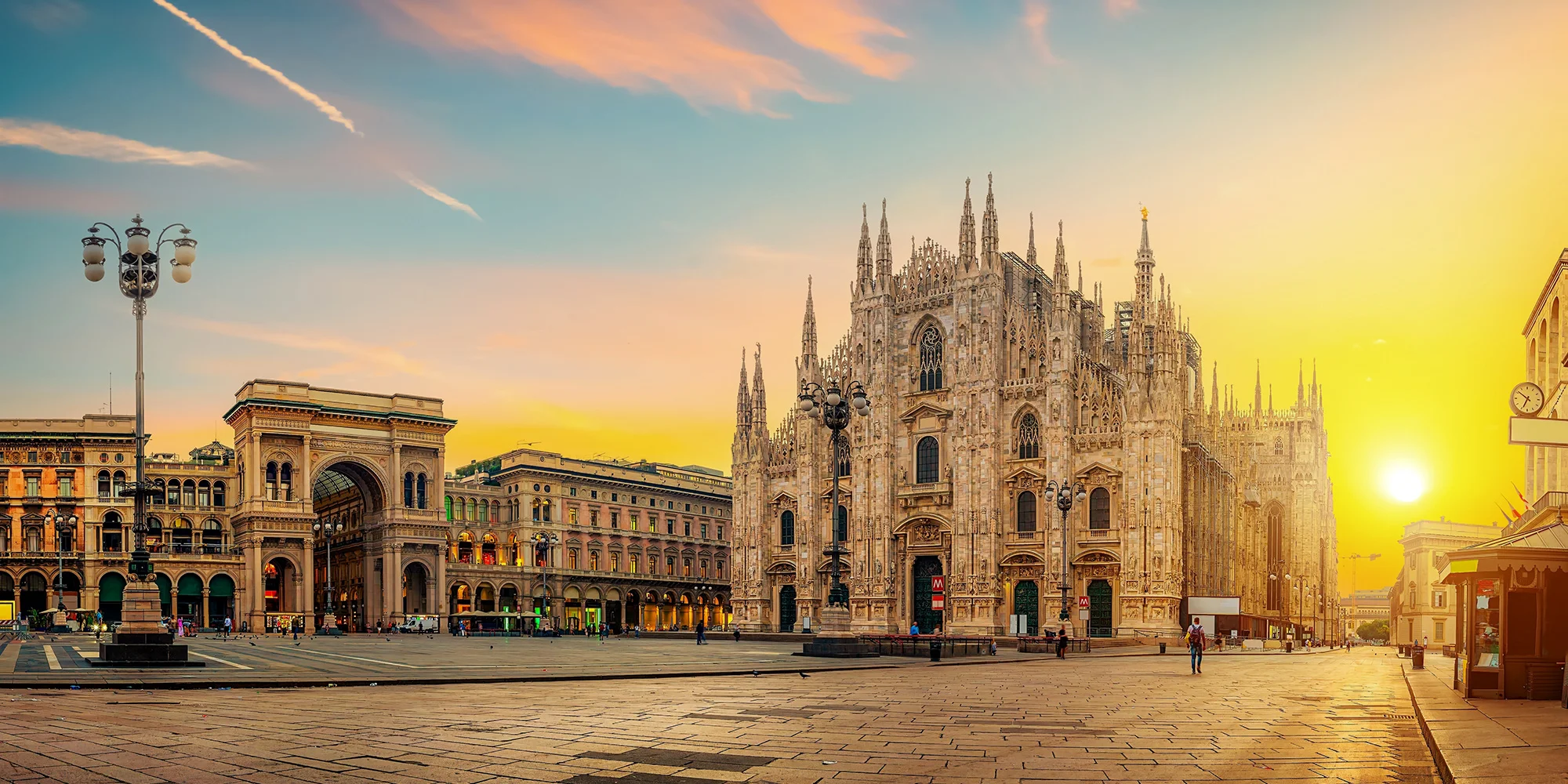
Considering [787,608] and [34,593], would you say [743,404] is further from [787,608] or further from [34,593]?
[34,593]

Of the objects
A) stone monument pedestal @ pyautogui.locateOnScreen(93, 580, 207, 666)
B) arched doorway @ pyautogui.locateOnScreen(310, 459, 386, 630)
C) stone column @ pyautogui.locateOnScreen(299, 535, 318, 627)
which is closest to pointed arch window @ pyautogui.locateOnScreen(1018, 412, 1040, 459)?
stone monument pedestal @ pyautogui.locateOnScreen(93, 580, 207, 666)

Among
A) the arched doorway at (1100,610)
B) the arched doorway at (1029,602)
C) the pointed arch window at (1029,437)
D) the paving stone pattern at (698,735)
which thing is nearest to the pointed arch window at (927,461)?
the pointed arch window at (1029,437)

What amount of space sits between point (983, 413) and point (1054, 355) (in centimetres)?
482

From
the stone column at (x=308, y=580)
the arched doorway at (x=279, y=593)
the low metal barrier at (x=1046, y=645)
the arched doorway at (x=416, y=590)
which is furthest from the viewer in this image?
the arched doorway at (x=416, y=590)

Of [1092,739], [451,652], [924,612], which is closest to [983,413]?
[924,612]

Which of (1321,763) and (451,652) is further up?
(1321,763)

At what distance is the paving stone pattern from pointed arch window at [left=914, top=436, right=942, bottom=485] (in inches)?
1755

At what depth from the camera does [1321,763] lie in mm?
11555

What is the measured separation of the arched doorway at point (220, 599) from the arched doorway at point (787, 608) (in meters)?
42.7

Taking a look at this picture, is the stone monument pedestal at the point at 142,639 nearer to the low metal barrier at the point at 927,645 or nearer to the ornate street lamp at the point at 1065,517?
the low metal barrier at the point at 927,645

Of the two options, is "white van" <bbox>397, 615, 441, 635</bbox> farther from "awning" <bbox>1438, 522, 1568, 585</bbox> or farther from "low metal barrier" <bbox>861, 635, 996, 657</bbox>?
"awning" <bbox>1438, 522, 1568, 585</bbox>

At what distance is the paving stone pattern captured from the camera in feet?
34.0

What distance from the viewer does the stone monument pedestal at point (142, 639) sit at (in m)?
25.8

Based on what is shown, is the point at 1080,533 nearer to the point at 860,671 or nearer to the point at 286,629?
the point at 860,671
